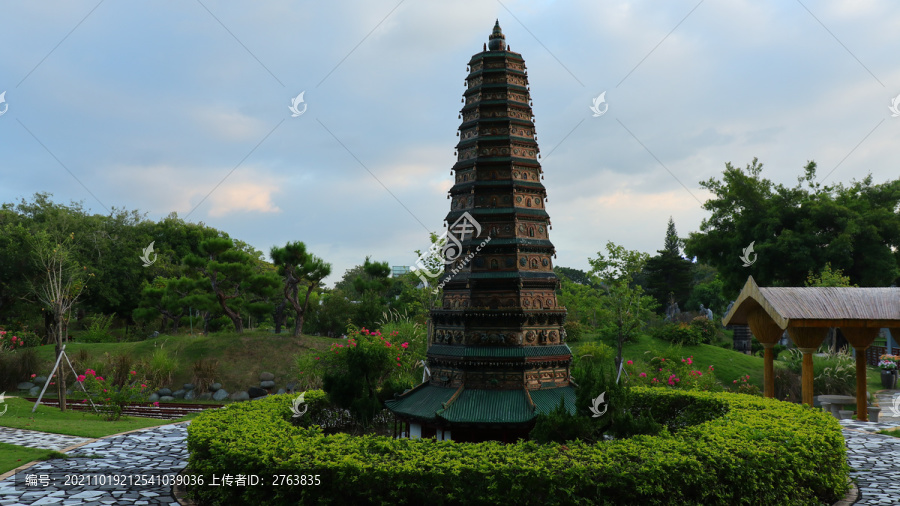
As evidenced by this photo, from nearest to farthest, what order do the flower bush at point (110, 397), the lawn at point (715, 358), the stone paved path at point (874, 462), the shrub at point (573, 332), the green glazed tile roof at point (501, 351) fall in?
the stone paved path at point (874, 462) < the green glazed tile roof at point (501, 351) < the flower bush at point (110, 397) < the lawn at point (715, 358) < the shrub at point (573, 332)

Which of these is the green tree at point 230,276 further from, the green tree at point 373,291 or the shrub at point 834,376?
the shrub at point 834,376

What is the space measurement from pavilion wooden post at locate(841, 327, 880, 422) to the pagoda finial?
12567 millimetres

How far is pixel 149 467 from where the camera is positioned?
1305cm

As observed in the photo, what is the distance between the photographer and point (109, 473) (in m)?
12.5

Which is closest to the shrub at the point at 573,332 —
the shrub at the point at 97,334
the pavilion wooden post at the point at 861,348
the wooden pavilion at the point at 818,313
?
the pavilion wooden post at the point at 861,348

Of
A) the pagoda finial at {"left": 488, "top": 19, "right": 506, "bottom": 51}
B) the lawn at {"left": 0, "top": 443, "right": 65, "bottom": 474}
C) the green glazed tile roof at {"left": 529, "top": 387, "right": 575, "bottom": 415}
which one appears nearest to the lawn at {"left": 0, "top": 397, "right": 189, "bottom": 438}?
the lawn at {"left": 0, "top": 443, "right": 65, "bottom": 474}

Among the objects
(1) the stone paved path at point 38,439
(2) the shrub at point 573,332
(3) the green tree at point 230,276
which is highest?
(3) the green tree at point 230,276

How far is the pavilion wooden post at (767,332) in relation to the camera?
18.5 metres

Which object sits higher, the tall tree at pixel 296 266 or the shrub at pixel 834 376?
the tall tree at pixel 296 266

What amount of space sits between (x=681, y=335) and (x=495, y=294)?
24.4 m

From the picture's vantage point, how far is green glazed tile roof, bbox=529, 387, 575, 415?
13.2 m

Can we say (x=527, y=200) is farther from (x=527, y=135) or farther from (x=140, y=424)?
(x=140, y=424)

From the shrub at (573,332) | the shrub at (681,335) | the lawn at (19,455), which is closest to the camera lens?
the lawn at (19,455)

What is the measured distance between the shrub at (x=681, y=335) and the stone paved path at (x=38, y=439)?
94.9ft
